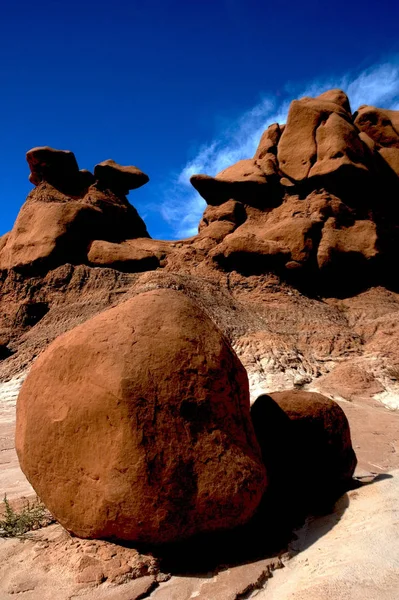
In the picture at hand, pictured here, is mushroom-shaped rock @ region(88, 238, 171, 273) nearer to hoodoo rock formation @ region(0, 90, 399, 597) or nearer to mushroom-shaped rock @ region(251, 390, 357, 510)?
hoodoo rock formation @ region(0, 90, 399, 597)

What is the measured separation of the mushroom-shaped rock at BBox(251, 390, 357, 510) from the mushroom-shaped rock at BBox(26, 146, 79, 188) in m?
16.7

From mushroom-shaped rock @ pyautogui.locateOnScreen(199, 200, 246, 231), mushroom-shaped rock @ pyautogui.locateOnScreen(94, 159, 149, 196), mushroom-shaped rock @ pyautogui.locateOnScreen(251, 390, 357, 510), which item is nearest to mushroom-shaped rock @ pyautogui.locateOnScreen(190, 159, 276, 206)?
mushroom-shaped rock @ pyautogui.locateOnScreen(199, 200, 246, 231)

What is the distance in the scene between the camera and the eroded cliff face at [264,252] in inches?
499

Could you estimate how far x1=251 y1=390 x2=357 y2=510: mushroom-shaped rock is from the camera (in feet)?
13.0

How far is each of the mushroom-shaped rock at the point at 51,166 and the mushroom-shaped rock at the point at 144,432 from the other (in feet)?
54.8

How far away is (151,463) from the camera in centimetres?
279

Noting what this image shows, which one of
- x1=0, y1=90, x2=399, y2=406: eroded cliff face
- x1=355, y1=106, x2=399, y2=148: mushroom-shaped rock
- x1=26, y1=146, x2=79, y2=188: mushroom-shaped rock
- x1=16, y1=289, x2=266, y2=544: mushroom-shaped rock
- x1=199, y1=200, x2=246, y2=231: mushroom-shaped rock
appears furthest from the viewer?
x1=355, y1=106, x2=399, y2=148: mushroom-shaped rock

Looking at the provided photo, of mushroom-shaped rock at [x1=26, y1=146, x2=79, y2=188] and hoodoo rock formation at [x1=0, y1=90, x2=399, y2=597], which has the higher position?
mushroom-shaped rock at [x1=26, y1=146, x2=79, y2=188]

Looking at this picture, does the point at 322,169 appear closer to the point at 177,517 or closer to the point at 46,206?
the point at 46,206

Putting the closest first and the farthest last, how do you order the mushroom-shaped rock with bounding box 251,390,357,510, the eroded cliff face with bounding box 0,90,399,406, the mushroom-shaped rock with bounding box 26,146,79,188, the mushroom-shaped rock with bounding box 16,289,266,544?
the mushroom-shaped rock with bounding box 16,289,266,544 → the mushroom-shaped rock with bounding box 251,390,357,510 → the eroded cliff face with bounding box 0,90,399,406 → the mushroom-shaped rock with bounding box 26,146,79,188

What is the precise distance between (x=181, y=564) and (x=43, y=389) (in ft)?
5.16

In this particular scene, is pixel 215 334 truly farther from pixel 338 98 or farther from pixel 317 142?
pixel 338 98

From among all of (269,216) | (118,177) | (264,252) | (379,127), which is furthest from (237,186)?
(379,127)

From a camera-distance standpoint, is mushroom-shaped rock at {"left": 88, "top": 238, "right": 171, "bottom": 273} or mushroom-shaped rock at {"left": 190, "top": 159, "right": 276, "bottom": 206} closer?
mushroom-shaped rock at {"left": 88, "top": 238, "right": 171, "bottom": 273}
